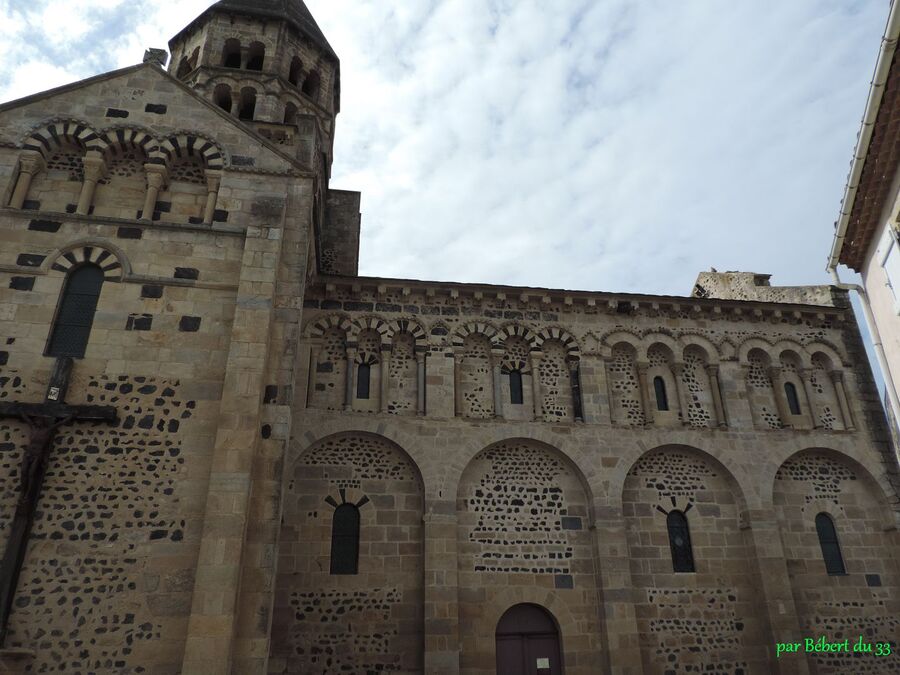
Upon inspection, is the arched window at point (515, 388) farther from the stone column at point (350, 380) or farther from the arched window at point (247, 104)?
the arched window at point (247, 104)

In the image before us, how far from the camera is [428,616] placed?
37.8 ft

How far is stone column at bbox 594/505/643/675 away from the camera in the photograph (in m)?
11.8

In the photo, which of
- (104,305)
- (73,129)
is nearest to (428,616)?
(104,305)

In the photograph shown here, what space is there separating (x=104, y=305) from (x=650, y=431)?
11453 millimetres

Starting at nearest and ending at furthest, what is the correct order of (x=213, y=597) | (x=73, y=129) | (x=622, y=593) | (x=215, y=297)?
(x=213, y=597), (x=215, y=297), (x=73, y=129), (x=622, y=593)

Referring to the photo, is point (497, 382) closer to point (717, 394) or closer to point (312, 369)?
point (312, 369)

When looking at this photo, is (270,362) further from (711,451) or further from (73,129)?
(711,451)

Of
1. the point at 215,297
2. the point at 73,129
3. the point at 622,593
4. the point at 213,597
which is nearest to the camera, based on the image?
the point at 213,597

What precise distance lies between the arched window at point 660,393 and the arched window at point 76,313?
12.1 meters

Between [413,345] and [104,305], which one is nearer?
[104,305]

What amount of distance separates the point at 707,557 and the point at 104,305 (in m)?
13.1

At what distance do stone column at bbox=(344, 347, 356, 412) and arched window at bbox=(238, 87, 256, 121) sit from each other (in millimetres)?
7683

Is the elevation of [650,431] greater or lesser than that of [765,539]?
greater

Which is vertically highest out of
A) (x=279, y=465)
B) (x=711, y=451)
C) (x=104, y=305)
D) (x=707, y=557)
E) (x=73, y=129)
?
(x=73, y=129)
